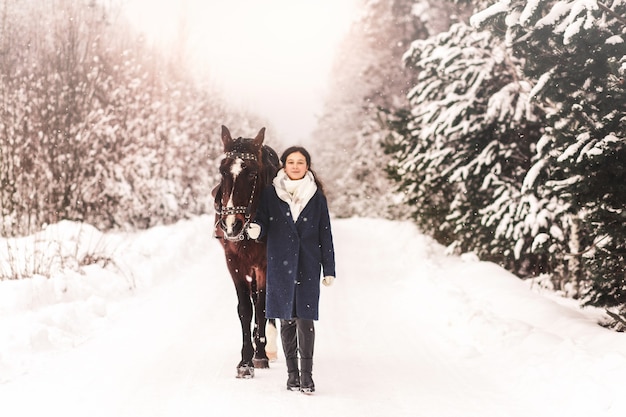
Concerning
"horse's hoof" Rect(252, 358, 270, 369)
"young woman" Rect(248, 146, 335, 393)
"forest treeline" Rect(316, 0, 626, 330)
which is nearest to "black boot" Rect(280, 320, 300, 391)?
"young woman" Rect(248, 146, 335, 393)

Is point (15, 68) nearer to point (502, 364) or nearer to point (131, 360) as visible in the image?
point (131, 360)

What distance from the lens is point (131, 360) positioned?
5953 millimetres

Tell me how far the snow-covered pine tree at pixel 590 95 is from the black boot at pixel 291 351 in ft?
11.8

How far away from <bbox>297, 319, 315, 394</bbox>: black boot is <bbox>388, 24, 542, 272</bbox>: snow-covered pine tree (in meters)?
5.81

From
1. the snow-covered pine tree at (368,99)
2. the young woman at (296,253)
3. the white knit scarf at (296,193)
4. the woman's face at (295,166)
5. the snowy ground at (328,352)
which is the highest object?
the snow-covered pine tree at (368,99)

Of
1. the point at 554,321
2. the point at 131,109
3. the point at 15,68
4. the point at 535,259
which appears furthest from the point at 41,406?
the point at 131,109

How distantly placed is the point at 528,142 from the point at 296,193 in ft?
25.3

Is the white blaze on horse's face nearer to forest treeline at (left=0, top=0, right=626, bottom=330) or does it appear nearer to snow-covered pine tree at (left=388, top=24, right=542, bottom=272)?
forest treeline at (left=0, top=0, right=626, bottom=330)

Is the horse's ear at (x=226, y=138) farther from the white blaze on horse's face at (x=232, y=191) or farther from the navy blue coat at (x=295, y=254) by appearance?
the navy blue coat at (x=295, y=254)

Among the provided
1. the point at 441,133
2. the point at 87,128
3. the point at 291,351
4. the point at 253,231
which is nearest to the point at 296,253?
the point at 253,231

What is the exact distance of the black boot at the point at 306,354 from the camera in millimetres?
5027

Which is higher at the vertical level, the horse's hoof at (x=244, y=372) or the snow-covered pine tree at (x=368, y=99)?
the snow-covered pine tree at (x=368, y=99)

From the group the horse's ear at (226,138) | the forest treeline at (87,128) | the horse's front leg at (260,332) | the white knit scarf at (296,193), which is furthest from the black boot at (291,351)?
the forest treeline at (87,128)

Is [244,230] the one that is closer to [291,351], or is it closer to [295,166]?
[295,166]
